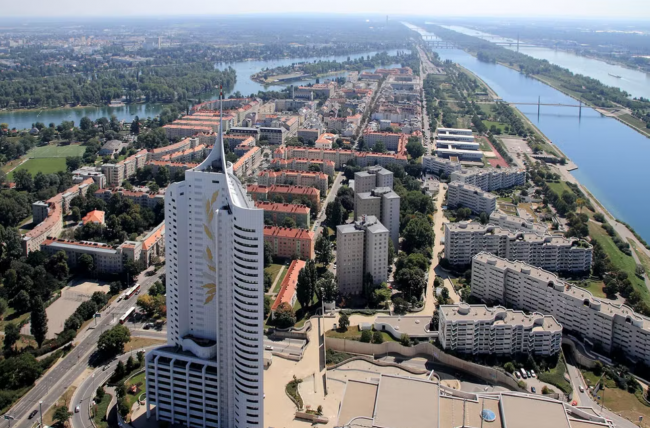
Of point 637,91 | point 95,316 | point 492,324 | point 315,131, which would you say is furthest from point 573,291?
point 637,91

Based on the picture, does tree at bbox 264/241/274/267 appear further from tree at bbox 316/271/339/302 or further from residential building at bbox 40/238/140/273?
residential building at bbox 40/238/140/273

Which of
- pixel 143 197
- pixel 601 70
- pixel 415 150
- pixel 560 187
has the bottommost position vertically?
pixel 560 187

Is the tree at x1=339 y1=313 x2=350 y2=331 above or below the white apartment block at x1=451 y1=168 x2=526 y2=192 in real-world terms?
below

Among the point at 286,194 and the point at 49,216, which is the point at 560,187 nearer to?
the point at 286,194

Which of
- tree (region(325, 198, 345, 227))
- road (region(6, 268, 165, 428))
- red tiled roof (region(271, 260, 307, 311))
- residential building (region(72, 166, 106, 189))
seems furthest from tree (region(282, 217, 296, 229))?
residential building (region(72, 166, 106, 189))

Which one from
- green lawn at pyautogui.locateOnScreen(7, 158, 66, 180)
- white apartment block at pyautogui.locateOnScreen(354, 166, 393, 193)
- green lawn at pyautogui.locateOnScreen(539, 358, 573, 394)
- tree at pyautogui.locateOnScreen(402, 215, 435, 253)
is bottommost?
green lawn at pyautogui.locateOnScreen(539, 358, 573, 394)

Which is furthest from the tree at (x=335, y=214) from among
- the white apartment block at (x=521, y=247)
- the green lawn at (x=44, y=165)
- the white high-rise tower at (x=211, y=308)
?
the green lawn at (x=44, y=165)

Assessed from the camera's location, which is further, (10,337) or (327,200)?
(327,200)

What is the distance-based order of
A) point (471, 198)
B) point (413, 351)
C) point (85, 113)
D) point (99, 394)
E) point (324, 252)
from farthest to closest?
point (85, 113)
point (471, 198)
point (324, 252)
point (413, 351)
point (99, 394)

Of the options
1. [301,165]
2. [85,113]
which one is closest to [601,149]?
[301,165]
